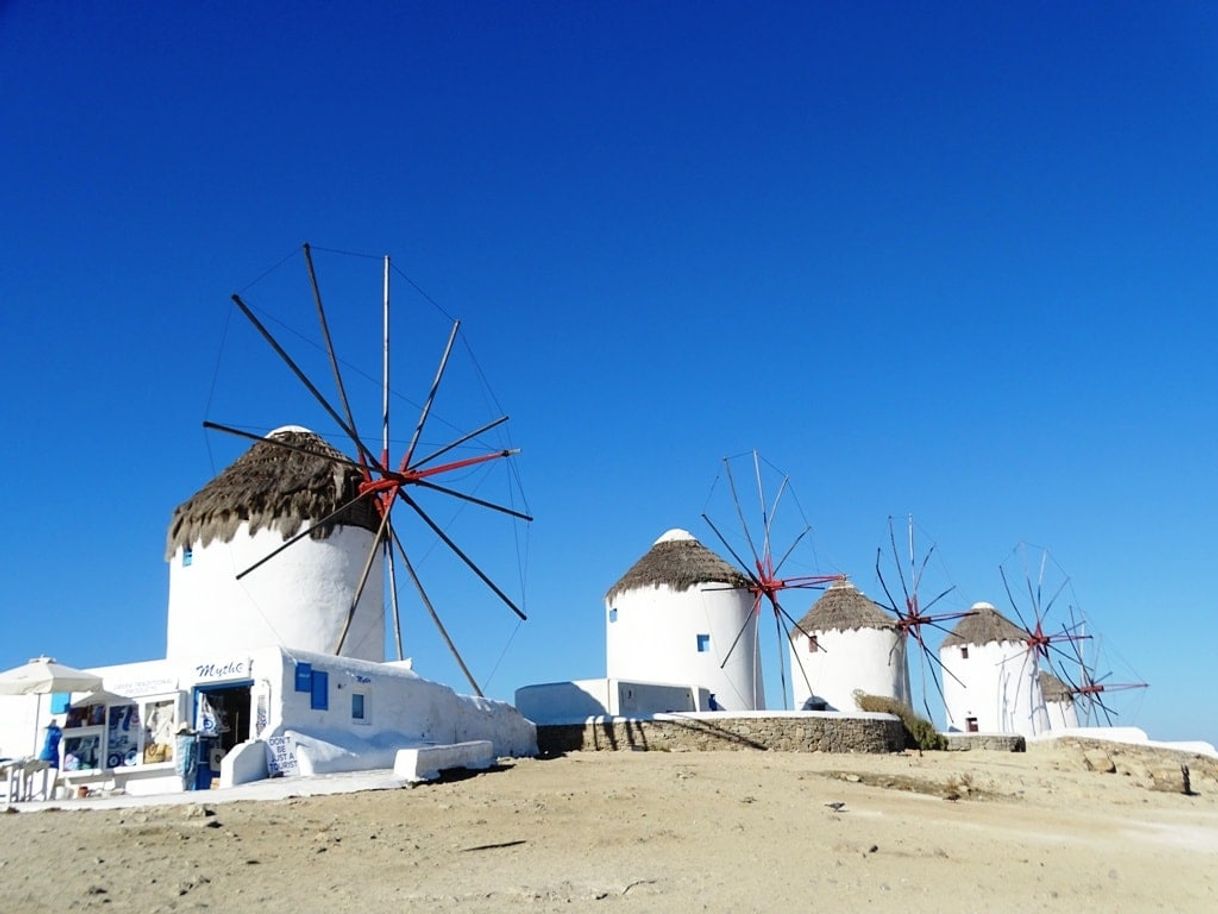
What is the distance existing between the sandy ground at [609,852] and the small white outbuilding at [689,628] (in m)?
16.3

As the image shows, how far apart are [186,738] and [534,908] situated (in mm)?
9328

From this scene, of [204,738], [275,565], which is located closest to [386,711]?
[204,738]

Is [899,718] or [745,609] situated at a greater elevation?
[745,609]

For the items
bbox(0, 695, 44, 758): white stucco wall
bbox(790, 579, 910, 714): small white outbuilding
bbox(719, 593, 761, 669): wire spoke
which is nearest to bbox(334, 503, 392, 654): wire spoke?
bbox(0, 695, 44, 758): white stucco wall

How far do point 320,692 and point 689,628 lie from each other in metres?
18.2

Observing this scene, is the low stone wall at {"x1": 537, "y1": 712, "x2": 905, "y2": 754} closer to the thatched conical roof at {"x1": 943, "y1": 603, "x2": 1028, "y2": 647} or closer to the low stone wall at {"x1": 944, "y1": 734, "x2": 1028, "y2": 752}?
the low stone wall at {"x1": 944, "y1": 734, "x2": 1028, "y2": 752}

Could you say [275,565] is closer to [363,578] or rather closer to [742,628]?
[363,578]

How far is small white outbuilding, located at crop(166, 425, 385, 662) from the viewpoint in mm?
22406

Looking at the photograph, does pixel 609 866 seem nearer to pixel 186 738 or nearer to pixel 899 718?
pixel 186 738

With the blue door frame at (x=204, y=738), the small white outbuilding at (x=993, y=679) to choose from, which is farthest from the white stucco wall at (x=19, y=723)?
the small white outbuilding at (x=993, y=679)

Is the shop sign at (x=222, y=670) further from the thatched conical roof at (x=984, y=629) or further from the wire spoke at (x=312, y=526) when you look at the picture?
the thatched conical roof at (x=984, y=629)

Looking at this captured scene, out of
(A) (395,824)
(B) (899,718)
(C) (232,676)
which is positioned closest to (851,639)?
(B) (899,718)

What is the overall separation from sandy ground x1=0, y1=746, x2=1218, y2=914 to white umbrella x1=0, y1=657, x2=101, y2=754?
14.1 feet

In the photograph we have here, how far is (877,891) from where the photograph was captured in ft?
32.3
